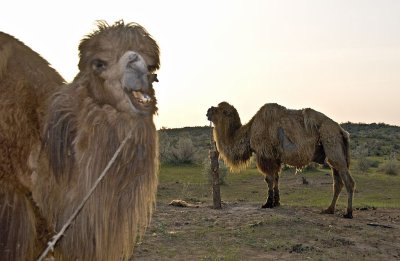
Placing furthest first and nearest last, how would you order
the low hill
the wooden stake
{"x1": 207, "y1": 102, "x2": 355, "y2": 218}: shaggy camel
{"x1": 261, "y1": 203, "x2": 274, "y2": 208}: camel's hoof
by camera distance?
the low hill < {"x1": 207, "y1": 102, "x2": 355, "y2": 218}: shaggy camel < {"x1": 261, "y1": 203, "x2": 274, "y2": 208}: camel's hoof < the wooden stake

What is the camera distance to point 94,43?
2951 mm

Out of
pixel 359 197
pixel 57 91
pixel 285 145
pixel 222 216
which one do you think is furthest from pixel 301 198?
pixel 57 91

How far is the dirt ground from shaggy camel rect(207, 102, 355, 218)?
143cm

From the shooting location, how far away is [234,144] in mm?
14984

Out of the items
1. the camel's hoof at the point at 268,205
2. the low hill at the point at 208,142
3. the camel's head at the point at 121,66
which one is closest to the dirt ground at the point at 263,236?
the camel's hoof at the point at 268,205

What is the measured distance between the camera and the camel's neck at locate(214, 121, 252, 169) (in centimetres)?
1492

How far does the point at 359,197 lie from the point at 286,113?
564 centimetres

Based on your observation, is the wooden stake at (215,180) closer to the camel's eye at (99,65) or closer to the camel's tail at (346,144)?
the camel's tail at (346,144)

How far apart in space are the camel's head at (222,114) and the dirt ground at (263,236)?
9.19 ft

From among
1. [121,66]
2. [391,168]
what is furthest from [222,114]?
[391,168]

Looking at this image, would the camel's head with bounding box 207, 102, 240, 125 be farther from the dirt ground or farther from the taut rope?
the taut rope

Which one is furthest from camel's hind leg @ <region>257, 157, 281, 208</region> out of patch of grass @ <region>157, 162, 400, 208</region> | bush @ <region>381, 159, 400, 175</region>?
bush @ <region>381, 159, 400, 175</region>

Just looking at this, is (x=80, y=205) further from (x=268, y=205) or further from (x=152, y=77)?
(x=268, y=205)

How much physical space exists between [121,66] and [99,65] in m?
0.18
